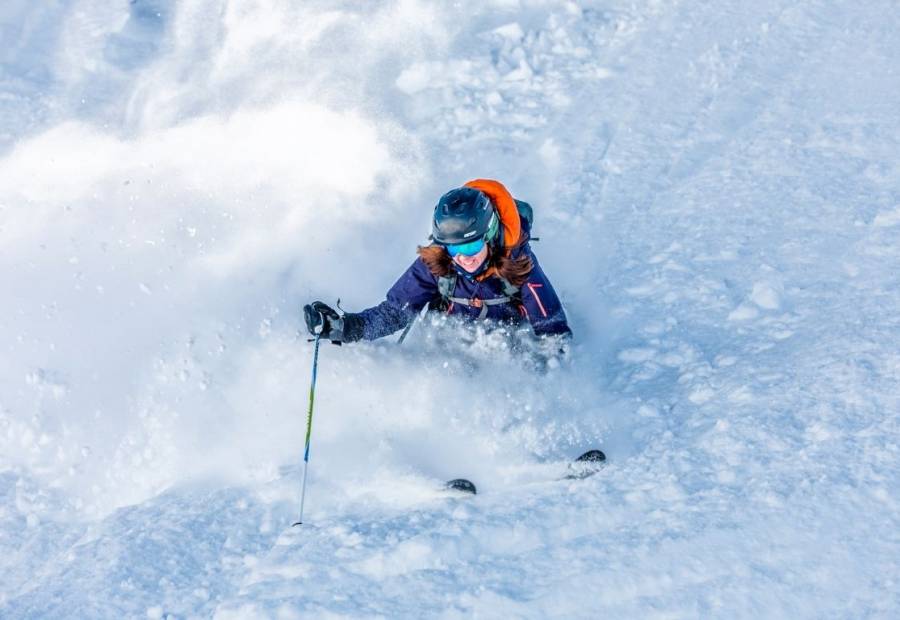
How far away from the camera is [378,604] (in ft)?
10.7

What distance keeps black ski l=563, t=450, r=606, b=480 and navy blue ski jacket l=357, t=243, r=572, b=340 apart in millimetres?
1058

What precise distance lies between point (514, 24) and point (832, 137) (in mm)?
3660

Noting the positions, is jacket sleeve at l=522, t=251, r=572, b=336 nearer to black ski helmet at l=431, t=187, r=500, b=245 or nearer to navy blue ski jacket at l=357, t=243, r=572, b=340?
navy blue ski jacket at l=357, t=243, r=572, b=340

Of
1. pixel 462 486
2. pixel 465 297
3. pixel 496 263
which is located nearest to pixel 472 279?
pixel 496 263

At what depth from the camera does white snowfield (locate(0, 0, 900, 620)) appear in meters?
3.42

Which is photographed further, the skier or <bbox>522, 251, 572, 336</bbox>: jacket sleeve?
<bbox>522, 251, 572, 336</bbox>: jacket sleeve

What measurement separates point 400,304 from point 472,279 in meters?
0.60

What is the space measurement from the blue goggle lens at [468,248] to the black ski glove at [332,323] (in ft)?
3.08

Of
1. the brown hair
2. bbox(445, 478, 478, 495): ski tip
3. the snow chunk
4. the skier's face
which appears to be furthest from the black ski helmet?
the snow chunk

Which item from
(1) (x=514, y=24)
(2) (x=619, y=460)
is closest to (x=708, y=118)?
(1) (x=514, y=24)

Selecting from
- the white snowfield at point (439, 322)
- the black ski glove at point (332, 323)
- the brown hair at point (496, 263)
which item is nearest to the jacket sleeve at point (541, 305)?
the brown hair at point (496, 263)

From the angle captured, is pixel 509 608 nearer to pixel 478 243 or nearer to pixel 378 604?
pixel 378 604

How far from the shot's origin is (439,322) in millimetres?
A: 5363

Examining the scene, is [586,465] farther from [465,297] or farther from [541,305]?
[465,297]
